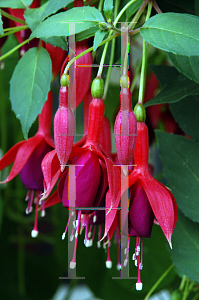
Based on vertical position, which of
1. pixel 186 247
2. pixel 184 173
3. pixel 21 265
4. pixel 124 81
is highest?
pixel 124 81

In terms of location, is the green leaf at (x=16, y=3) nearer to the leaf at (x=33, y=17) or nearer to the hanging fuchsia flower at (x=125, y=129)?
the leaf at (x=33, y=17)

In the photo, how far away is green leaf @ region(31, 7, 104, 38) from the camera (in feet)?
0.98

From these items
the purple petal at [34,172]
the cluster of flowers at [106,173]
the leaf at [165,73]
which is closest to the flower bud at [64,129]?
the cluster of flowers at [106,173]

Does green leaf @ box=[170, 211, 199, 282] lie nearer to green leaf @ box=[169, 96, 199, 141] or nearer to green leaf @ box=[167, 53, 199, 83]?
green leaf @ box=[169, 96, 199, 141]

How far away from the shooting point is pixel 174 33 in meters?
0.28

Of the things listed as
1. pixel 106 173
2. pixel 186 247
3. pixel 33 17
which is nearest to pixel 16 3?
pixel 33 17

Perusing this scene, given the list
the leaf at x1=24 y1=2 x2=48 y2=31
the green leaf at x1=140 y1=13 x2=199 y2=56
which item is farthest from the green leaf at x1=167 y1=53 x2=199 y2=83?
the leaf at x1=24 y1=2 x2=48 y2=31

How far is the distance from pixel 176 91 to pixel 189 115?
7 cm

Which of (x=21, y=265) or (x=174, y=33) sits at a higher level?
(x=174, y=33)

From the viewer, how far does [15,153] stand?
1.36ft

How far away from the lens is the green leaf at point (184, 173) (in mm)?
442

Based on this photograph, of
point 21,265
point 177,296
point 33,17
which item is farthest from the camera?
point 21,265

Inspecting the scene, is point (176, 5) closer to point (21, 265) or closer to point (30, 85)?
point (30, 85)

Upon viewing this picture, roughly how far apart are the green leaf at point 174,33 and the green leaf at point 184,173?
194 millimetres
